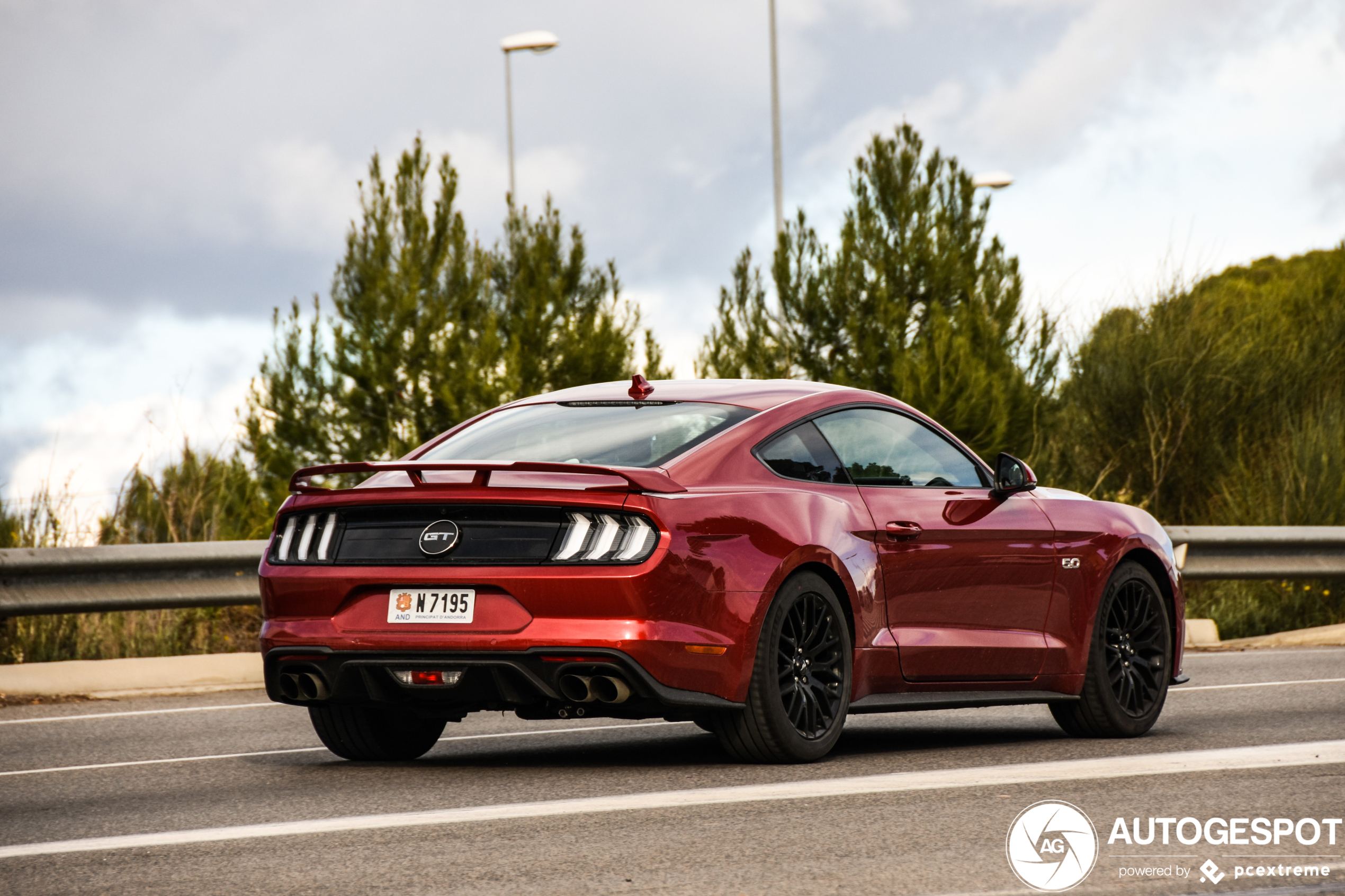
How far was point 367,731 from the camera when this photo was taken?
730 cm

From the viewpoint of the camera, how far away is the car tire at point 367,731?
23.9 feet

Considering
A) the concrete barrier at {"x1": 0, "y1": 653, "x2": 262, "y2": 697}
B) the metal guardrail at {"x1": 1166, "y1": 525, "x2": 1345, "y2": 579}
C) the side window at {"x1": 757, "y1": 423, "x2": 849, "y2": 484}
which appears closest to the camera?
the side window at {"x1": 757, "y1": 423, "x2": 849, "y2": 484}

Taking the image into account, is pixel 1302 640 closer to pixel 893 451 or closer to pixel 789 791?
pixel 893 451

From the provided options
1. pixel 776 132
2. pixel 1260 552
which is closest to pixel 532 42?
pixel 776 132

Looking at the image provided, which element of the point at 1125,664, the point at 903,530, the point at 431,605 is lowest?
the point at 1125,664

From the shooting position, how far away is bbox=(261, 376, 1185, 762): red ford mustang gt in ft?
20.7

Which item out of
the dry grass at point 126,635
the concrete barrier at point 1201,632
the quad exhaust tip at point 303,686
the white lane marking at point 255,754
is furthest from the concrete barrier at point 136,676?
the concrete barrier at point 1201,632

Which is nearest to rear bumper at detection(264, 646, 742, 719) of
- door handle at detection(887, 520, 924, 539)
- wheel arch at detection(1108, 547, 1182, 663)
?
door handle at detection(887, 520, 924, 539)

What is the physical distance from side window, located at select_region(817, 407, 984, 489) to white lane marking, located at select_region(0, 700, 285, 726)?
3.82 m

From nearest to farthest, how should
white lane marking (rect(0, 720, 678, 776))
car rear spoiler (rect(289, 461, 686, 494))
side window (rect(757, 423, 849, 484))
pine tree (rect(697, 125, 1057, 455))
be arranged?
car rear spoiler (rect(289, 461, 686, 494)) → side window (rect(757, 423, 849, 484)) → white lane marking (rect(0, 720, 678, 776)) → pine tree (rect(697, 125, 1057, 455))

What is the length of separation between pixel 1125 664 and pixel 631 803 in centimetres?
311

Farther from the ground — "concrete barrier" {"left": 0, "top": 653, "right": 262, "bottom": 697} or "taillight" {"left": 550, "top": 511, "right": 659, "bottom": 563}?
"taillight" {"left": 550, "top": 511, "right": 659, "bottom": 563}

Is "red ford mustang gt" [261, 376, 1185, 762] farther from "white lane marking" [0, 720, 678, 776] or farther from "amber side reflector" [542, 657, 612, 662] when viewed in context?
"white lane marking" [0, 720, 678, 776]

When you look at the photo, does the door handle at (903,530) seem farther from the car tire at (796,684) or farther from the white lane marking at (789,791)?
the white lane marking at (789,791)
